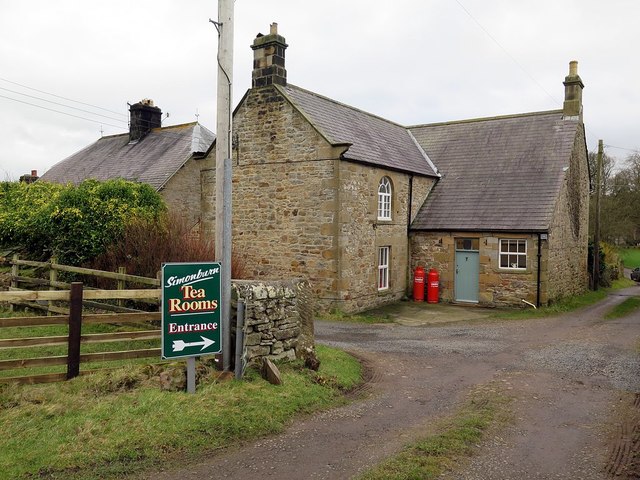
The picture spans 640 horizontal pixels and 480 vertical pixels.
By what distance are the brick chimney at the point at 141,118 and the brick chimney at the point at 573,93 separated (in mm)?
22029

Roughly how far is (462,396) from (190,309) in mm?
4672

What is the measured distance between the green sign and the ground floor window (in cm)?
1441

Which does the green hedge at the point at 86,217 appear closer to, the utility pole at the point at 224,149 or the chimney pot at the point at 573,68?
the utility pole at the point at 224,149

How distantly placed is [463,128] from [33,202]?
1869cm

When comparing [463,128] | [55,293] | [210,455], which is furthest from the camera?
[463,128]

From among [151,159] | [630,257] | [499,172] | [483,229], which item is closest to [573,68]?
[499,172]

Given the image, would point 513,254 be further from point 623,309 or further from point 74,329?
point 74,329

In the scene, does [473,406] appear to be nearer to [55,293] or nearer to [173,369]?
[173,369]

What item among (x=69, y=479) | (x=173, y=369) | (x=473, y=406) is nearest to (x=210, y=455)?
(x=69, y=479)

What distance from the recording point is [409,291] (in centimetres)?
2134

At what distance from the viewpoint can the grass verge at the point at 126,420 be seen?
546 cm

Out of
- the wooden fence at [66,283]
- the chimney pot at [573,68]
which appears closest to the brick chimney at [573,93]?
the chimney pot at [573,68]

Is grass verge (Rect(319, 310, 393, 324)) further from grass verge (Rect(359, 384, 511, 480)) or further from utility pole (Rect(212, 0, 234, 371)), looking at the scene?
utility pole (Rect(212, 0, 234, 371))

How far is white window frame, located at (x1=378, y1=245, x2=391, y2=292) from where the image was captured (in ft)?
64.4
